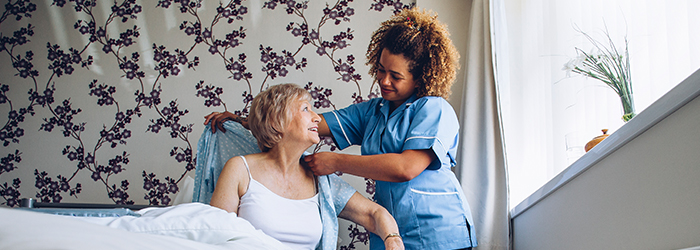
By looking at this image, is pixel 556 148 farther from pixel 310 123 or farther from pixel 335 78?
pixel 335 78

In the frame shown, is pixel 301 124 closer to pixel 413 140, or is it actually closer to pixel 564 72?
pixel 413 140

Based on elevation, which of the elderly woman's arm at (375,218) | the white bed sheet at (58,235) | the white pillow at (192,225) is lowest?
the elderly woman's arm at (375,218)

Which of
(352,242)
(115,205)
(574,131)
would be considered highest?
(574,131)

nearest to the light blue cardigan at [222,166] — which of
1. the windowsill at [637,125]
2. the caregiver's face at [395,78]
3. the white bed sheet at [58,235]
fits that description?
the caregiver's face at [395,78]

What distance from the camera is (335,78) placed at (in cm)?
245

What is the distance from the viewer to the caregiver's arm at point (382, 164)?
5.07ft

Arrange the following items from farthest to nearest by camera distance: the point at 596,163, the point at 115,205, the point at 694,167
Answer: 1. the point at 115,205
2. the point at 596,163
3. the point at 694,167

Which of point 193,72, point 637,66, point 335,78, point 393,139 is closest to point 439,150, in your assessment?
point 393,139

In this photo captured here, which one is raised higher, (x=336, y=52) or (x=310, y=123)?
(x=336, y=52)

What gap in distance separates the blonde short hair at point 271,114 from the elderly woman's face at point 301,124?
0.6 inches

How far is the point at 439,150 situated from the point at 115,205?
66.8 inches

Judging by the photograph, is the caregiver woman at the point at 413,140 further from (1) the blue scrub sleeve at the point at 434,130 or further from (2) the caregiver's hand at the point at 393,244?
(2) the caregiver's hand at the point at 393,244

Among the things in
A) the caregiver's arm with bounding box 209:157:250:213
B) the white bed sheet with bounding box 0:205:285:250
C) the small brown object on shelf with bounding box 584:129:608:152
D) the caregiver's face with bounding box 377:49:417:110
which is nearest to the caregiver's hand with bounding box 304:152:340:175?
the caregiver's arm with bounding box 209:157:250:213

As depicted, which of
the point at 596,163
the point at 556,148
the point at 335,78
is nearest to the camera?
the point at 596,163
